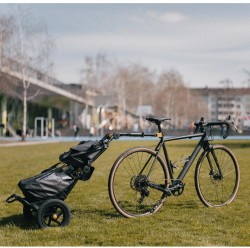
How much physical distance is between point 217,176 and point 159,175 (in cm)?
96

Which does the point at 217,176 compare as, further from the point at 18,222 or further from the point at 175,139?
the point at 18,222

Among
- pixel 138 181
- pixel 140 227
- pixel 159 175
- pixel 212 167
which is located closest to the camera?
pixel 140 227

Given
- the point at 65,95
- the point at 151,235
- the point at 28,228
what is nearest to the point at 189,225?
the point at 151,235

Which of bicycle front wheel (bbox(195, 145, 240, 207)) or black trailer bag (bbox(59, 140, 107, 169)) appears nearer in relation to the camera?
black trailer bag (bbox(59, 140, 107, 169))

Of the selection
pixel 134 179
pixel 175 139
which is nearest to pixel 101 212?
pixel 134 179

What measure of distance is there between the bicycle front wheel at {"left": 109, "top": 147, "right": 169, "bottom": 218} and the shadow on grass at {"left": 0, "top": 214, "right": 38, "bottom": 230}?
91 cm

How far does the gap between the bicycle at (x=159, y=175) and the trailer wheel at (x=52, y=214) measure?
0.50m

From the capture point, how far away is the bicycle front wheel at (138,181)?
528 cm

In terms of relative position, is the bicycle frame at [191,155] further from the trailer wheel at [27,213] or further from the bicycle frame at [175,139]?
the trailer wheel at [27,213]

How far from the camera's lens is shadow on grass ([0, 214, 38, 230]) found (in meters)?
5.06

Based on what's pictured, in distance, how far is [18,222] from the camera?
5293 millimetres

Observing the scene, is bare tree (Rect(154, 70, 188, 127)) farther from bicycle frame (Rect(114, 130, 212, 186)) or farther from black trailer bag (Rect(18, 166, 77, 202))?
black trailer bag (Rect(18, 166, 77, 202))

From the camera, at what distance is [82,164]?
512 centimetres

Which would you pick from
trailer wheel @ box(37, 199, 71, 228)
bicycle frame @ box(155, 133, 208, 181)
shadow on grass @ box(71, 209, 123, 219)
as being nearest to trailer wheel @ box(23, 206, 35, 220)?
trailer wheel @ box(37, 199, 71, 228)
